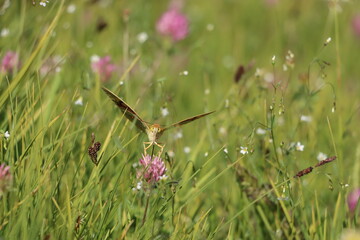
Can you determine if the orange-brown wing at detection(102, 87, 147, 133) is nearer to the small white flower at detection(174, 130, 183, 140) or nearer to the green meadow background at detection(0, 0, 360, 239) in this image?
the green meadow background at detection(0, 0, 360, 239)

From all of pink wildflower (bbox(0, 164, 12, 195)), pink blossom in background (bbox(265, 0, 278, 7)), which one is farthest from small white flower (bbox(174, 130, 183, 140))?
→ pink blossom in background (bbox(265, 0, 278, 7))

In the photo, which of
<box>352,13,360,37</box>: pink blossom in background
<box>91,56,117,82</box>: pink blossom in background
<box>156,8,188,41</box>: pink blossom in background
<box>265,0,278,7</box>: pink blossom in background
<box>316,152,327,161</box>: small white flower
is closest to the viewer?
<box>316,152,327,161</box>: small white flower

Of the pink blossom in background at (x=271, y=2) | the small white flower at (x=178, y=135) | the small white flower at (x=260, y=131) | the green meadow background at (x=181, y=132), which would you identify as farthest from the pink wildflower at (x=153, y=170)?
the pink blossom in background at (x=271, y=2)

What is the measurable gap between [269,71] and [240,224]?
8.66ft

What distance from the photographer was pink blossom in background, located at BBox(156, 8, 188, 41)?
4188 mm

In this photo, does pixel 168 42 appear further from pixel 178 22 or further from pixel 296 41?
pixel 296 41

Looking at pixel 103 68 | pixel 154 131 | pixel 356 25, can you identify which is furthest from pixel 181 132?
A: pixel 356 25

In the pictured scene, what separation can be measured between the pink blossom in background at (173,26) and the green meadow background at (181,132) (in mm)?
65

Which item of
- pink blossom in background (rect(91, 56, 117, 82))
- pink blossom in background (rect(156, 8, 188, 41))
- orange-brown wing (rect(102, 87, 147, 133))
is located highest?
orange-brown wing (rect(102, 87, 147, 133))

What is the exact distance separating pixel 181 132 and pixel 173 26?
4.79ft

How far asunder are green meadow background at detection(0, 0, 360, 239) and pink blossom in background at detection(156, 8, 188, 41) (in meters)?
0.07

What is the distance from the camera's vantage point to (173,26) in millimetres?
4207

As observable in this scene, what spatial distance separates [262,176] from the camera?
2.57m

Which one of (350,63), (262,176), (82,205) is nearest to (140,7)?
(350,63)
